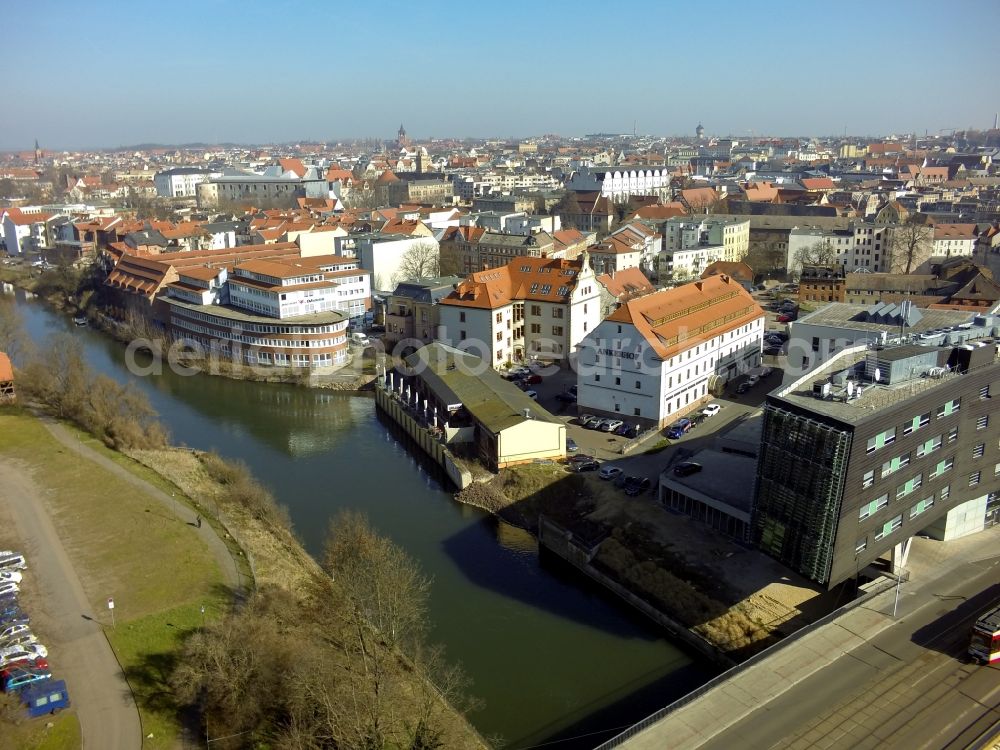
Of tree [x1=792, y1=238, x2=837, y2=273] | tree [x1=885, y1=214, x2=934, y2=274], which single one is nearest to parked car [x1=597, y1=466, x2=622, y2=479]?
tree [x1=792, y1=238, x2=837, y2=273]

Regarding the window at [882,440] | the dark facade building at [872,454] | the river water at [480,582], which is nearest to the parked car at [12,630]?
the river water at [480,582]

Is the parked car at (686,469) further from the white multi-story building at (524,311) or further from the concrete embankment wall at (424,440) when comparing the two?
the white multi-story building at (524,311)

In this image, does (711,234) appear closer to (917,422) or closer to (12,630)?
(917,422)

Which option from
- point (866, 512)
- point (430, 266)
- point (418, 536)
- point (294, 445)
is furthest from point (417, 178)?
point (866, 512)

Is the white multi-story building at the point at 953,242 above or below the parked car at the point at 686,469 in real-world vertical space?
above

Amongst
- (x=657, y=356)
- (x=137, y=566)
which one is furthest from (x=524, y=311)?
(x=137, y=566)

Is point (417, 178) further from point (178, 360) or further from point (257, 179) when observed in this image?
point (178, 360)
